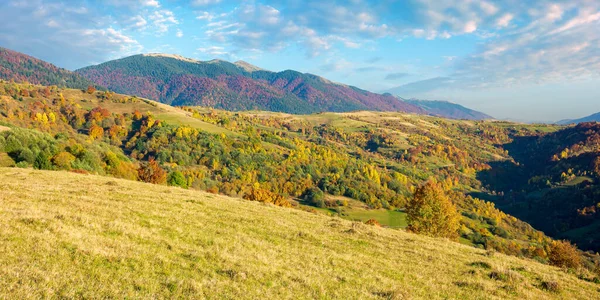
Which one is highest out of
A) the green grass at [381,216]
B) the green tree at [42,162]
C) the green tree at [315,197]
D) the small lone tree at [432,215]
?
the green tree at [42,162]

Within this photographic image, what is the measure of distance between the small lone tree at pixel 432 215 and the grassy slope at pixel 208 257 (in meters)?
31.3

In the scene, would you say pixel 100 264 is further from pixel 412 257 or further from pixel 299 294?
pixel 412 257

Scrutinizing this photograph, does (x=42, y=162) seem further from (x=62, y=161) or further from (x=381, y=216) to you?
(x=381, y=216)

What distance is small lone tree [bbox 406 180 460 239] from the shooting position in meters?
56.0

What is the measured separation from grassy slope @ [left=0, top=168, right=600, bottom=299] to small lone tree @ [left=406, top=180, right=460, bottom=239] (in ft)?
103

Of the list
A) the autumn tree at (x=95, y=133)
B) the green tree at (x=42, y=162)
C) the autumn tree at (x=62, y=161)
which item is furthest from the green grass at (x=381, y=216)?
the autumn tree at (x=95, y=133)

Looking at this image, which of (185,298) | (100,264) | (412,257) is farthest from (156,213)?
(412,257)

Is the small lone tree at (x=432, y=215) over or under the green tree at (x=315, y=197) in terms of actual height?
over

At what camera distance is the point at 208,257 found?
51.3ft

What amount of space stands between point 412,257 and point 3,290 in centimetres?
2010

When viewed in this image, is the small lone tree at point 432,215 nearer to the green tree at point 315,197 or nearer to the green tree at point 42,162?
the green tree at point 42,162

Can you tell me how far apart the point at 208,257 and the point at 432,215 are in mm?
49089

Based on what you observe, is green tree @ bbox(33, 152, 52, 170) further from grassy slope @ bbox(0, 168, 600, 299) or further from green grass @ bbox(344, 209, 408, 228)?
green grass @ bbox(344, 209, 408, 228)

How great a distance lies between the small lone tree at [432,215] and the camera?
56000mm
